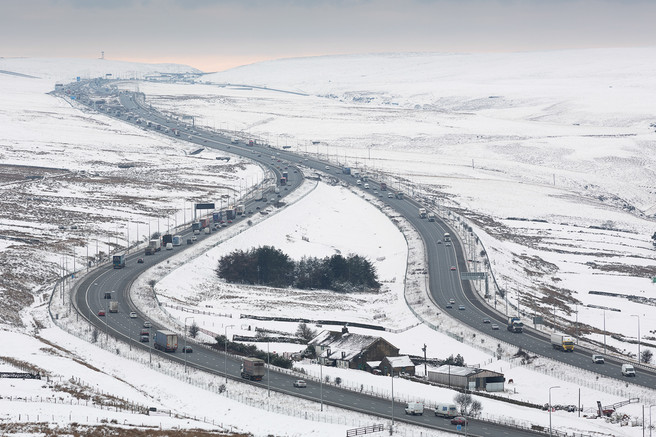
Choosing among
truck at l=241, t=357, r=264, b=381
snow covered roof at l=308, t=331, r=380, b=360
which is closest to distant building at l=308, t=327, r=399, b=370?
snow covered roof at l=308, t=331, r=380, b=360

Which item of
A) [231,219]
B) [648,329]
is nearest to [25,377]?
[648,329]

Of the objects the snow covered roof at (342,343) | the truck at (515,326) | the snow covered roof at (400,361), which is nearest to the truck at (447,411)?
the snow covered roof at (400,361)

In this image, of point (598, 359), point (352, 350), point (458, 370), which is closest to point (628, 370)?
point (598, 359)

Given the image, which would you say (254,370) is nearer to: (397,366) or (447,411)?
(397,366)

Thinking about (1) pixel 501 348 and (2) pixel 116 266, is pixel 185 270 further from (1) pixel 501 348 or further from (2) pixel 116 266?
(1) pixel 501 348

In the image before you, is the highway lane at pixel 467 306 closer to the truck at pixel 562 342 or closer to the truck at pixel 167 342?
the truck at pixel 562 342

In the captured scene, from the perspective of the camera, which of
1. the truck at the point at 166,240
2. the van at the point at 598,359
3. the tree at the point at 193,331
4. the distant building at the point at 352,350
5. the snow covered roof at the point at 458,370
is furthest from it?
the truck at the point at 166,240

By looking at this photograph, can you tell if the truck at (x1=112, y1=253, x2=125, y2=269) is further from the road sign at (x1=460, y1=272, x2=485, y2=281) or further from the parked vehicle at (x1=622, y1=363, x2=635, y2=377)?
the parked vehicle at (x1=622, y1=363, x2=635, y2=377)
